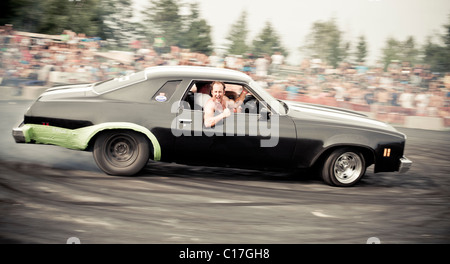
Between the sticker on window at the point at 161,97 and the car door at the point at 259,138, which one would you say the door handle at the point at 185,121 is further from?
the car door at the point at 259,138

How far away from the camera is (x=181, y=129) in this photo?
5727mm

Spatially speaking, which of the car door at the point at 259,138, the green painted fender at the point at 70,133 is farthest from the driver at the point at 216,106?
the green painted fender at the point at 70,133

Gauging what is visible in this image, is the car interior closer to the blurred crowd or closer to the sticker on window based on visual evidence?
the sticker on window

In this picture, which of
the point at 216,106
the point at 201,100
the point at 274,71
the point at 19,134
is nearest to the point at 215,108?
the point at 216,106

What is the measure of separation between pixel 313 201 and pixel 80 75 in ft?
33.0

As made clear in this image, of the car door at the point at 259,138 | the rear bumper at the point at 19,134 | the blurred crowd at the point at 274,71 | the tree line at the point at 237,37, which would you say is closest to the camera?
the rear bumper at the point at 19,134

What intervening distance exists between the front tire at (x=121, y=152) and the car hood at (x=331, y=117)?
77.0 inches

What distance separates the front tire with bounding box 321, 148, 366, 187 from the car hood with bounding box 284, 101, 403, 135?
1.24 feet

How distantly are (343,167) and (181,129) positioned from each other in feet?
7.41

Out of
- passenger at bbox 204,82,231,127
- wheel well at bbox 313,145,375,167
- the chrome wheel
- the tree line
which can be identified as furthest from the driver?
the tree line

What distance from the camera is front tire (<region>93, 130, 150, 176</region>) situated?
5.79m

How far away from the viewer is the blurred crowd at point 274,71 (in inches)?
510
